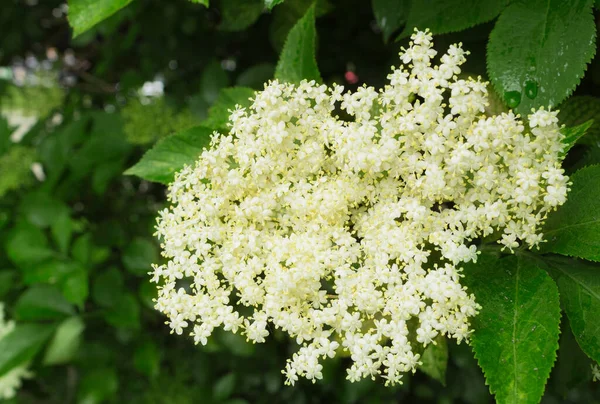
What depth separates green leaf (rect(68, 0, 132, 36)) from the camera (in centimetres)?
96

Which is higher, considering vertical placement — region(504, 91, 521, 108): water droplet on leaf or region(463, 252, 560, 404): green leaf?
region(504, 91, 521, 108): water droplet on leaf

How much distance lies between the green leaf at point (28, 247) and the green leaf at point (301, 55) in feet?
3.28

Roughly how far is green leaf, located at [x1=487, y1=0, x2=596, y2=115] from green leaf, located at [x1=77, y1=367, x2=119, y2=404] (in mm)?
1436

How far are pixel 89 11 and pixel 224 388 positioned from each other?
129 centimetres

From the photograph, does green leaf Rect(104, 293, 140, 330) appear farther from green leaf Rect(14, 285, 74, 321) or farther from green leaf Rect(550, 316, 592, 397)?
green leaf Rect(550, 316, 592, 397)

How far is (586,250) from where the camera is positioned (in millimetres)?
811

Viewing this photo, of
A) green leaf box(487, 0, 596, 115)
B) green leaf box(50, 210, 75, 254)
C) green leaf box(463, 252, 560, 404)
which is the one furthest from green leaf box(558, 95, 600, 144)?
green leaf box(50, 210, 75, 254)

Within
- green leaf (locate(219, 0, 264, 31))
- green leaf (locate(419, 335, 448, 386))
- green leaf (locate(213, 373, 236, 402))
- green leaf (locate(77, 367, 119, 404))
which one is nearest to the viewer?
green leaf (locate(419, 335, 448, 386))

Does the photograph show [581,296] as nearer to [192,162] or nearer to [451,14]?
[451,14]

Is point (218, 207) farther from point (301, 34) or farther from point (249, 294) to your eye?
point (301, 34)

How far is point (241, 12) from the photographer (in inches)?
57.0

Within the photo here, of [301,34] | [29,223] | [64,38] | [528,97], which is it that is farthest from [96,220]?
[528,97]

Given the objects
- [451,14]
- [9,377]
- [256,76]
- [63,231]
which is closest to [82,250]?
[63,231]

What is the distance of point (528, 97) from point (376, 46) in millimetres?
866
